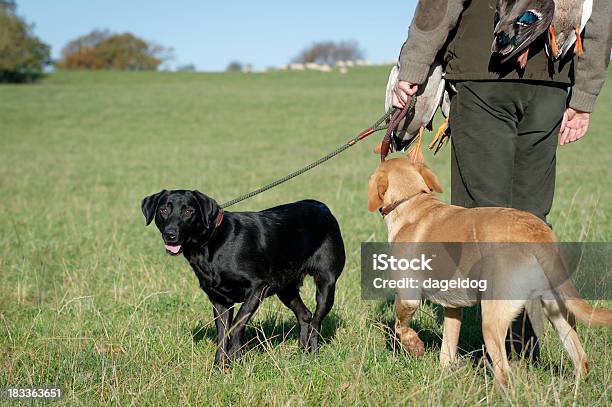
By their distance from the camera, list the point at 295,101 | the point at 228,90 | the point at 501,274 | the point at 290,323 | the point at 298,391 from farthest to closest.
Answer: the point at 228,90, the point at 295,101, the point at 290,323, the point at 298,391, the point at 501,274

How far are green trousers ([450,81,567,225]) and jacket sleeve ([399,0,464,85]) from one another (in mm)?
282

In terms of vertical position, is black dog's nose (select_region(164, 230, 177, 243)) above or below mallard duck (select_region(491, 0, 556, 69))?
below

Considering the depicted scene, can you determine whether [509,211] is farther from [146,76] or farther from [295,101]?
[146,76]

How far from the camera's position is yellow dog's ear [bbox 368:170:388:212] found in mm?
4363

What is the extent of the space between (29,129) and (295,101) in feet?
55.2

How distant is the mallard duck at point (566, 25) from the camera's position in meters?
4.02

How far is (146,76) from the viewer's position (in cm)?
6662

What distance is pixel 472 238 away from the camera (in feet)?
11.9

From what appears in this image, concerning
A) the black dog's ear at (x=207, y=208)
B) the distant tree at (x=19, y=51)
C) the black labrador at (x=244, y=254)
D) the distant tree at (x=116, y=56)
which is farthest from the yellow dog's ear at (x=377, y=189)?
the distant tree at (x=116, y=56)

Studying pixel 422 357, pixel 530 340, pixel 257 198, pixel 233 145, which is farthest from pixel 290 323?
pixel 233 145

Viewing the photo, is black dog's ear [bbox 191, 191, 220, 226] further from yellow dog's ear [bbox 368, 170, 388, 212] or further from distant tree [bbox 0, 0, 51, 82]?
distant tree [bbox 0, 0, 51, 82]

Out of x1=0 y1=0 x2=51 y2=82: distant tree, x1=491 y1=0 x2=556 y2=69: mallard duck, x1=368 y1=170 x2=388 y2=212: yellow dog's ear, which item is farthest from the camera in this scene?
x1=0 y1=0 x2=51 y2=82: distant tree

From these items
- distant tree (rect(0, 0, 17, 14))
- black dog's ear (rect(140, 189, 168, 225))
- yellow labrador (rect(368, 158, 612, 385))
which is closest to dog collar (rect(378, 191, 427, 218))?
yellow labrador (rect(368, 158, 612, 385))

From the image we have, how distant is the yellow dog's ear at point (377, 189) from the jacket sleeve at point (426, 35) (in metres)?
0.68
